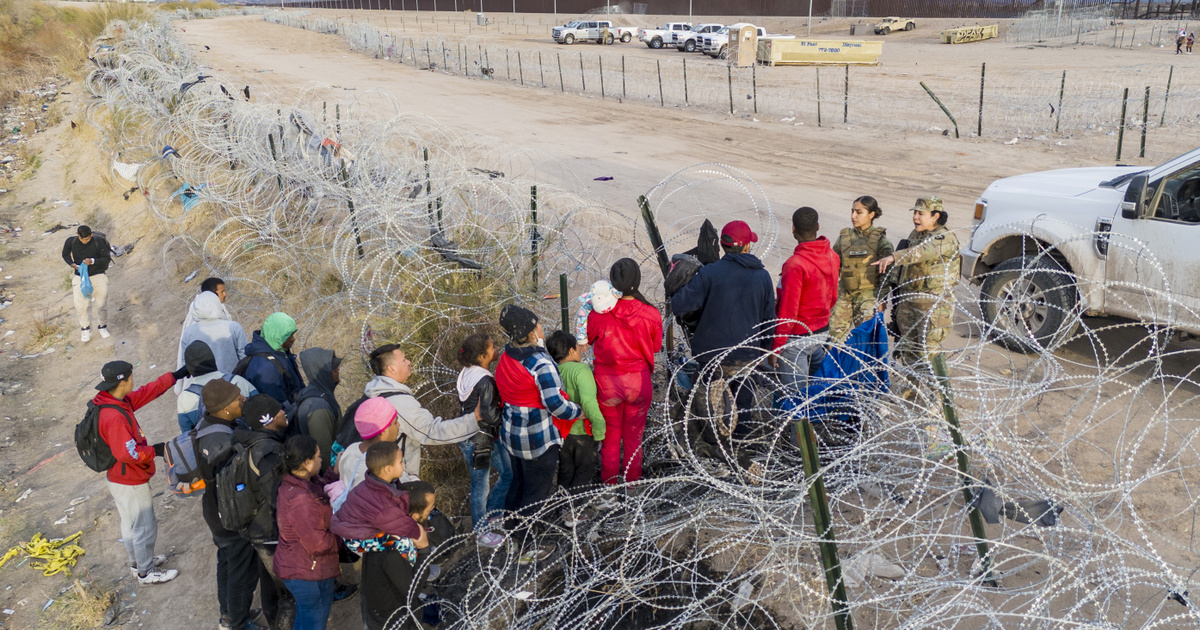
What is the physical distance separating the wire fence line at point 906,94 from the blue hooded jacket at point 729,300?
488 inches

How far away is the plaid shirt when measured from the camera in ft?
13.2

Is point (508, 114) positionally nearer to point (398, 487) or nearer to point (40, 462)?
point (40, 462)

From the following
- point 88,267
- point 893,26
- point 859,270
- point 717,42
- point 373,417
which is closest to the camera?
point 373,417

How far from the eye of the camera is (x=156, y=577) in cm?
476

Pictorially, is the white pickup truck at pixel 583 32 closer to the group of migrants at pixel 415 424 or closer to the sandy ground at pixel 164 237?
the sandy ground at pixel 164 237

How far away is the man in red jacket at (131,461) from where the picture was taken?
4367mm

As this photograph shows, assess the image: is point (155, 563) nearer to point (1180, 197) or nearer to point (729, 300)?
point (729, 300)

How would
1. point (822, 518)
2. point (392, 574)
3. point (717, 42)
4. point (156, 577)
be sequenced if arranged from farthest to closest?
point (717, 42) → point (156, 577) → point (392, 574) → point (822, 518)

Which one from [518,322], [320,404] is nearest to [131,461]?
[320,404]

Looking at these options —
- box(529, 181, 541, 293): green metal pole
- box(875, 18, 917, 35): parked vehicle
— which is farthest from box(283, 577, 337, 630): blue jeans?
box(875, 18, 917, 35): parked vehicle

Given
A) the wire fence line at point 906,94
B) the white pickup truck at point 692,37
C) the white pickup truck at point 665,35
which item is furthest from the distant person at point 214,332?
the white pickup truck at point 665,35

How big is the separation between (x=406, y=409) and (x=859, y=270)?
3.17 m

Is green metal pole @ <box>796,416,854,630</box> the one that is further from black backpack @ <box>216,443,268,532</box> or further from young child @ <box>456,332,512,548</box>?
black backpack @ <box>216,443,268,532</box>

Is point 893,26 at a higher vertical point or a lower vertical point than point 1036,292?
higher
